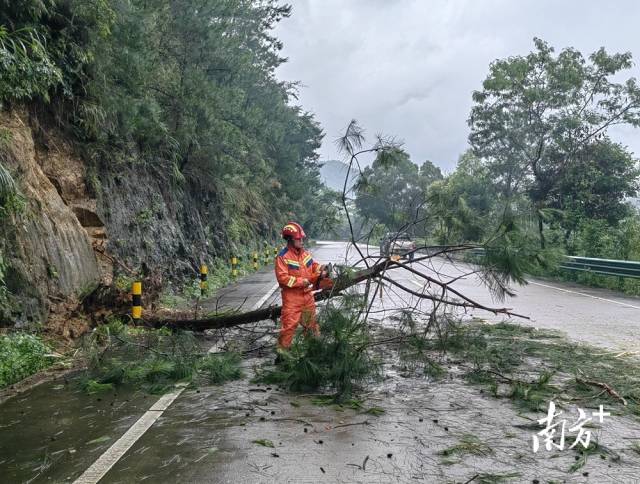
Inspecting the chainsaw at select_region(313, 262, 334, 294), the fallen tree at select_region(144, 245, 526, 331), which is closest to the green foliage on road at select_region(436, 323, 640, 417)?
the fallen tree at select_region(144, 245, 526, 331)

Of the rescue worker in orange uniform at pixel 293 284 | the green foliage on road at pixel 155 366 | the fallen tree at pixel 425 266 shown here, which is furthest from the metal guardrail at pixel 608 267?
the green foliage on road at pixel 155 366

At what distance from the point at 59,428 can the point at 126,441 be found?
79 cm

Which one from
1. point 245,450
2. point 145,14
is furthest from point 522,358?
point 145,14

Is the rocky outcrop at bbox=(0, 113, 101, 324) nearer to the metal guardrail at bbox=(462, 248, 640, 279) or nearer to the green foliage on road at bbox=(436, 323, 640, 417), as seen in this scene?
the green foliage on road at bbox=(436, 323, 640, 417)

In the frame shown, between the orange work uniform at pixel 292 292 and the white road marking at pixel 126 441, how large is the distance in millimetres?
1445

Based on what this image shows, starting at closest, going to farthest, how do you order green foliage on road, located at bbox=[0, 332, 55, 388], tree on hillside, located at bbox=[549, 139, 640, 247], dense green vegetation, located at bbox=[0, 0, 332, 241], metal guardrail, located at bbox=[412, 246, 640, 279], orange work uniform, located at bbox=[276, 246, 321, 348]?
green foliage on road, located at bbox=[0, 332, 55, 388] → orange work uniform, located at bbox=[276, 246, 321, 348] → dense green vegetation, located at bbox=[0, 0, 332, 241] → metal guardrail, located at bbox=[412, 246, 640, 279] → tree on hillside, located at bbox=[549, 139, 640, 247]

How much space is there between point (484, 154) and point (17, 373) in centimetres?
3467

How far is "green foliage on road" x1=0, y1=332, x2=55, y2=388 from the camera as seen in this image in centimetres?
619

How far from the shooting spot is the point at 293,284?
688cm

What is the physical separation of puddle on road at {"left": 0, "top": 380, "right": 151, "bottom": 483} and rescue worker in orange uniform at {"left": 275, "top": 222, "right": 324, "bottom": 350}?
73.6 inches

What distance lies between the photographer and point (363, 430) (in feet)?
15.2

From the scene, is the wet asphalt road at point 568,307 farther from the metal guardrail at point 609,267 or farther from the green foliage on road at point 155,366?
the green foliage on road at point 155,366

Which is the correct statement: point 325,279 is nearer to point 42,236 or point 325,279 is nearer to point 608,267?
point 42,236

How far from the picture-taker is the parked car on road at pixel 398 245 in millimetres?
7457
